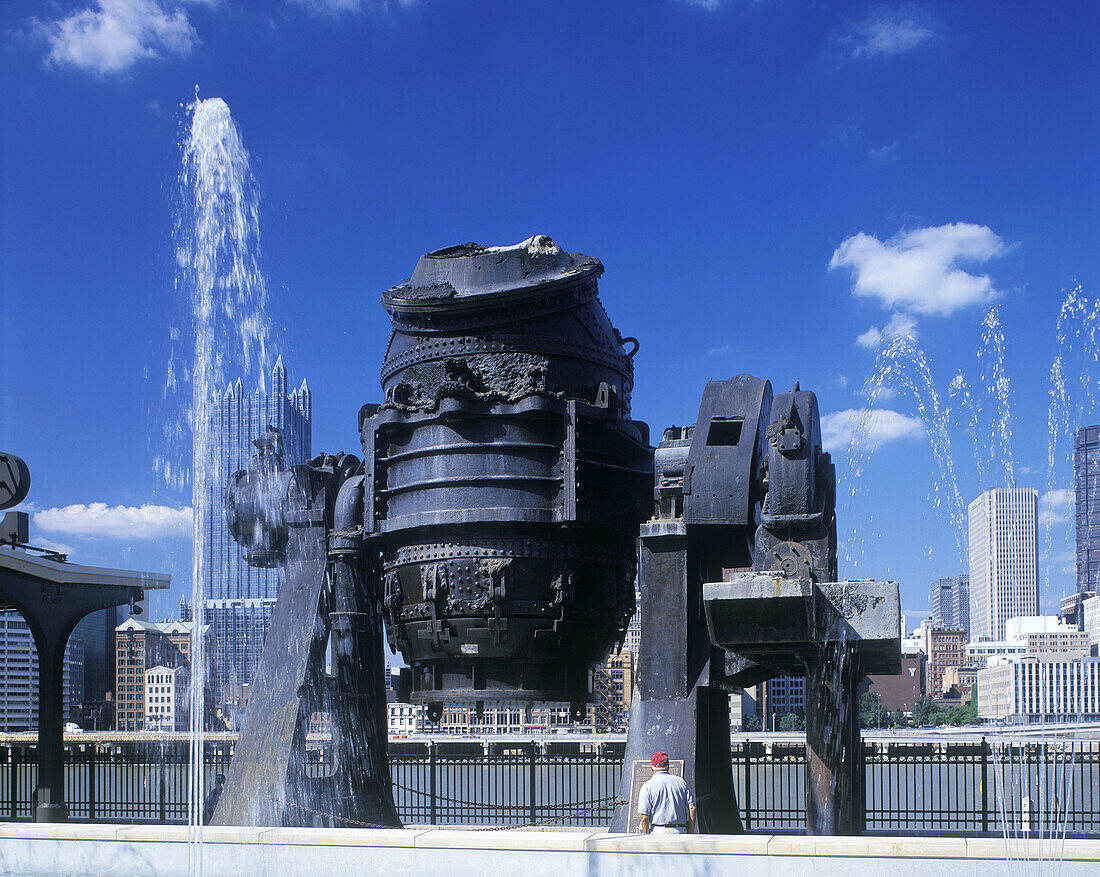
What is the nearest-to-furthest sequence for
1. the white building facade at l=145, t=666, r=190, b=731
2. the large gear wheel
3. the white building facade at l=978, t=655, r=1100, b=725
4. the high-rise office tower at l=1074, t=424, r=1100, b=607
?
the large gear wheel < the high-rise office tower at l=1074, t=424, r=1100, b=607 < the white building facade at l=978, t=655, r=1100, b=725 < the white building facade at l=145, t=666, r=190, b=731

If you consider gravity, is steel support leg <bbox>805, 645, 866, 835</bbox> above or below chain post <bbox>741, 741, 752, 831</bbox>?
above

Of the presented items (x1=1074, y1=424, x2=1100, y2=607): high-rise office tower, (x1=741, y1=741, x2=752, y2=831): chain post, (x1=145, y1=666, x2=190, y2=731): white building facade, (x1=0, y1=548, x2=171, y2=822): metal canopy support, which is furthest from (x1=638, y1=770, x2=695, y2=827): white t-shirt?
(x1=145, y1=666, x2=190, y2=731): white building facade

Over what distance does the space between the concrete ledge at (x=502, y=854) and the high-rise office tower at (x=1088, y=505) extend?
35.5 feet

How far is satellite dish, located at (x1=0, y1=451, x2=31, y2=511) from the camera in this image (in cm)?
1579

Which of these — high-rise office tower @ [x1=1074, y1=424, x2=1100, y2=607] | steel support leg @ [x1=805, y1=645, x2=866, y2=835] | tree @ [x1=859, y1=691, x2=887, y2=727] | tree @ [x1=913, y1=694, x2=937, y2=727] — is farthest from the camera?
tree @ [x1=913, y1=694, x2=937, y2=727]

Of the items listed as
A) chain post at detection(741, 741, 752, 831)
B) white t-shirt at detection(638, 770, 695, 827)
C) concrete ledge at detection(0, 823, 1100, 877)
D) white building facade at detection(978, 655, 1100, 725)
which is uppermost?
white t-shirt at detection(638, 770, 695, 827)

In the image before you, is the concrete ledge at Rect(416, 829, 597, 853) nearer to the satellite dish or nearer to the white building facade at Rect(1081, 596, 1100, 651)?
the satellite dish

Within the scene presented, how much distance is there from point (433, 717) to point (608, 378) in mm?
4124

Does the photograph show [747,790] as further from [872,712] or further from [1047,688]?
[872,712]

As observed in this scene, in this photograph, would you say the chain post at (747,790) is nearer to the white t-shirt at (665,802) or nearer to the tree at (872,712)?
the white t-shirt at (665,802)

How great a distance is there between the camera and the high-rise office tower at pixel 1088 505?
1928 cm

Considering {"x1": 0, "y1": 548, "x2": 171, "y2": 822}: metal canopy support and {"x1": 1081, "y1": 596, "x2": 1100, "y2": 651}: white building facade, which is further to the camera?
{"x1": 1081, "y1": 596, "x2": 1100, "y2": 651}: white building facade

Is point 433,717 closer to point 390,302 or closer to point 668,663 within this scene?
point 668,663

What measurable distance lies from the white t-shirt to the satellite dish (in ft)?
32.9
